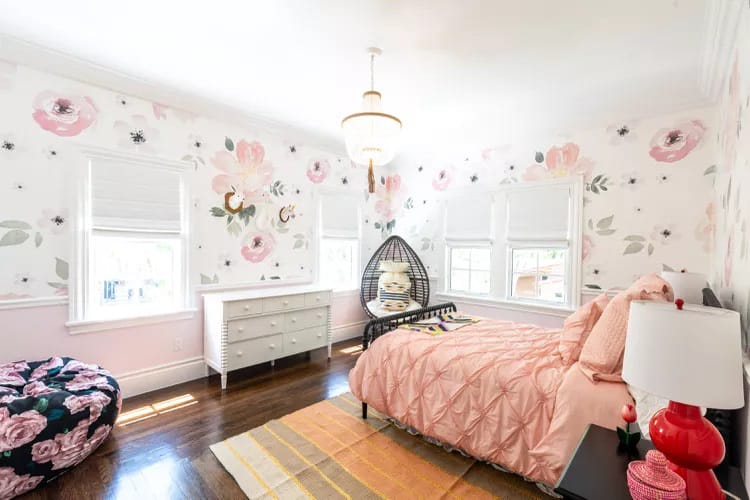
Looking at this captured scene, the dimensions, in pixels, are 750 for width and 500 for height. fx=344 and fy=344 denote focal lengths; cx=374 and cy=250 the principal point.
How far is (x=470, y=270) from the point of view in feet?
14.4

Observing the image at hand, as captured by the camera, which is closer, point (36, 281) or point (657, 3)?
point (657, 3)

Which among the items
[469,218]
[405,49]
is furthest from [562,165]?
[405,49]

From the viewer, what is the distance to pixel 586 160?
345cm

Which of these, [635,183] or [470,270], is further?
[470,270]

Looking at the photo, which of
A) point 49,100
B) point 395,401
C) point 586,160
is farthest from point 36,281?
point 586,160

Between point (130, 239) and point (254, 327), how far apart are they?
1.30 meters

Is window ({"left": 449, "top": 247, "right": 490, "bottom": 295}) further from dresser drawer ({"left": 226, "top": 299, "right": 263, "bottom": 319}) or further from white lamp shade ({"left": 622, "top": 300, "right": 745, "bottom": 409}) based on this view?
white lamp shade ({"left": 622, "top": 300, "right": 745, "bottom": 409})

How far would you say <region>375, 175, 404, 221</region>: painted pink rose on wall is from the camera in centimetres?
504

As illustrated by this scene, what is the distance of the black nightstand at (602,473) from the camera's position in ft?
3.38

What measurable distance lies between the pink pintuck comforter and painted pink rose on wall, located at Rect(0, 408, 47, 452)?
5.78 feet

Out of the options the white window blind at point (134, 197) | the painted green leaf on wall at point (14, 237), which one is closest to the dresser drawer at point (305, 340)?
the white window blind at point (134, 197)

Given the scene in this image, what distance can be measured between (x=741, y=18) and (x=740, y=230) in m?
1.06

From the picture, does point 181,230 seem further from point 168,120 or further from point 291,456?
point 291,456

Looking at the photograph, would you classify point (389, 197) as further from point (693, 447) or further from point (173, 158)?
point (693, 447)
